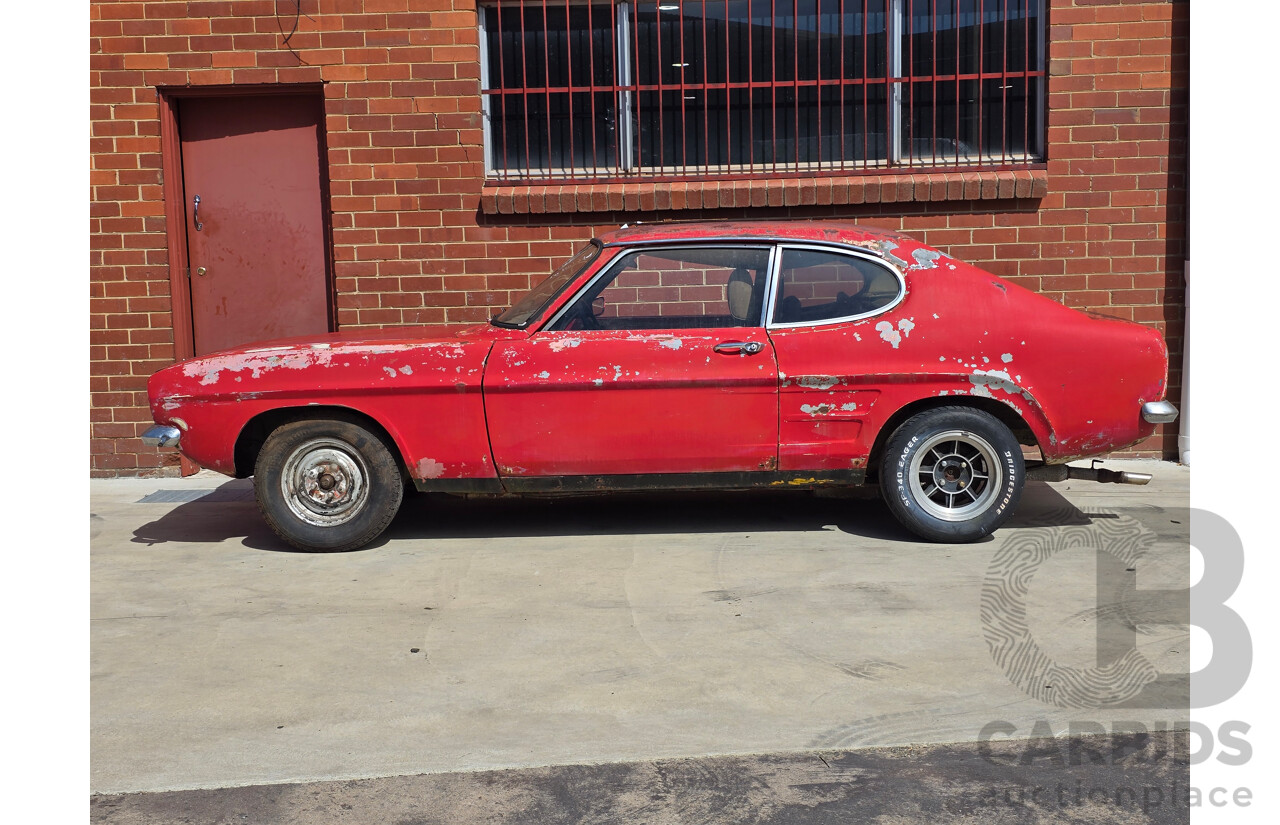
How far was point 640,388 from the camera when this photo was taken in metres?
5.95

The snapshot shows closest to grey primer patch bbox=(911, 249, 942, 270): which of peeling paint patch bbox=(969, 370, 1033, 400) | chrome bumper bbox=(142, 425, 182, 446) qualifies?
peeling paint patch bbox=(969, 370, 1033, 400)

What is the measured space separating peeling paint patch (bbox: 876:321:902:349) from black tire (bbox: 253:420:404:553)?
2466 millimetres

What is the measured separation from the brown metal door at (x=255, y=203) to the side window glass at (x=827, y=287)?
3.80 meters

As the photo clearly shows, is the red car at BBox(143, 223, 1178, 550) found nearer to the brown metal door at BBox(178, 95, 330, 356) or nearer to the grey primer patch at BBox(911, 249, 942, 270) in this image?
the grey primer patch at BBox(911, 249, 942, 270)

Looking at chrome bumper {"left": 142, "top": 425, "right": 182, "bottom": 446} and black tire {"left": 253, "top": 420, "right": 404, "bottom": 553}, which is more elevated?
chrome bumper {"left": 142, "top": 425, "right": 182, "bottom": 446}

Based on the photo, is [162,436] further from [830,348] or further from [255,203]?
[830,348]

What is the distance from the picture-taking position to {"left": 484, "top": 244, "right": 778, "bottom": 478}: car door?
19.5 feet

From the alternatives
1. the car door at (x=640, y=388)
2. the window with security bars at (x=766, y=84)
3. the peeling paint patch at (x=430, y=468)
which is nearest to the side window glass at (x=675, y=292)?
the car door at (x=640, y=388)

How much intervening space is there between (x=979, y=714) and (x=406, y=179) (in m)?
5.78

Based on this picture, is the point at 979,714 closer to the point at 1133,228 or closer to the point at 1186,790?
the point at 1186,790

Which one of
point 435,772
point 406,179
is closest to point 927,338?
point 435,772

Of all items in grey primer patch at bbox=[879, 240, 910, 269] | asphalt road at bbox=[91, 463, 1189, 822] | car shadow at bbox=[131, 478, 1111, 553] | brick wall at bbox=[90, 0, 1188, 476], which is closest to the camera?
asphalt road at bbox=[91, 463, 1189, 822]

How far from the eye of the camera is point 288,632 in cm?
492

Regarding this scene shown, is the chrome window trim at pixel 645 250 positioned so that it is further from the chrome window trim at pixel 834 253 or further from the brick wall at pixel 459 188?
the brick wall at pixel 459 188
